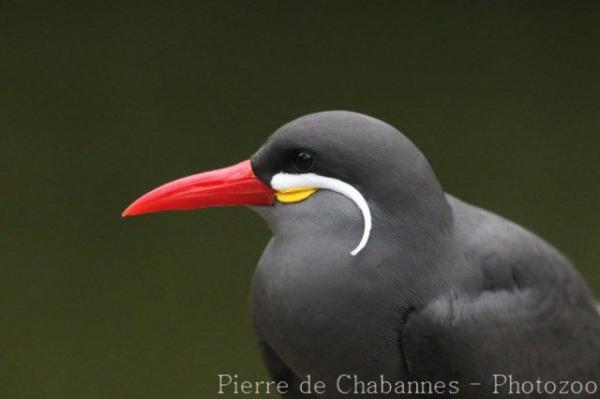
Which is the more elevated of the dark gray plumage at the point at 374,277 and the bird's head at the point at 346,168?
the bird's head at the point at 346,168

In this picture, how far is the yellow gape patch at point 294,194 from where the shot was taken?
1.35m

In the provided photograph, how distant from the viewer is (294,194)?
4.46 ft

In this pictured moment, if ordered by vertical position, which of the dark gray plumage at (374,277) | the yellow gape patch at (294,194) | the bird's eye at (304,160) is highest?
the bird's eye at (304,160)

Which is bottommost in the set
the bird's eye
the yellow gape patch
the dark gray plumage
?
the dark gray plumage

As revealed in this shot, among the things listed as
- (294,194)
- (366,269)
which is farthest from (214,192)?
(366,269)

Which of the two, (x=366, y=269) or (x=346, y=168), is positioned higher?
(x=346, y=168)

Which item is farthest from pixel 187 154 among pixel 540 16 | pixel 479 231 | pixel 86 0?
pixel 479 231

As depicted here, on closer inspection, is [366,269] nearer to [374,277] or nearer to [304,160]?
[374,277]

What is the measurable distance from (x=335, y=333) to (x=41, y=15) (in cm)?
149

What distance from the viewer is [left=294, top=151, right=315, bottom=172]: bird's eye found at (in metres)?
1.34

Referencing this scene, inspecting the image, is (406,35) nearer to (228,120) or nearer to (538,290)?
(228,120)

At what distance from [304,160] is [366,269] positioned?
0.48ft

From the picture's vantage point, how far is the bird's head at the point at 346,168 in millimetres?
1315

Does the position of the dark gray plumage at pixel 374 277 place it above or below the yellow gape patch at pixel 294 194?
below
